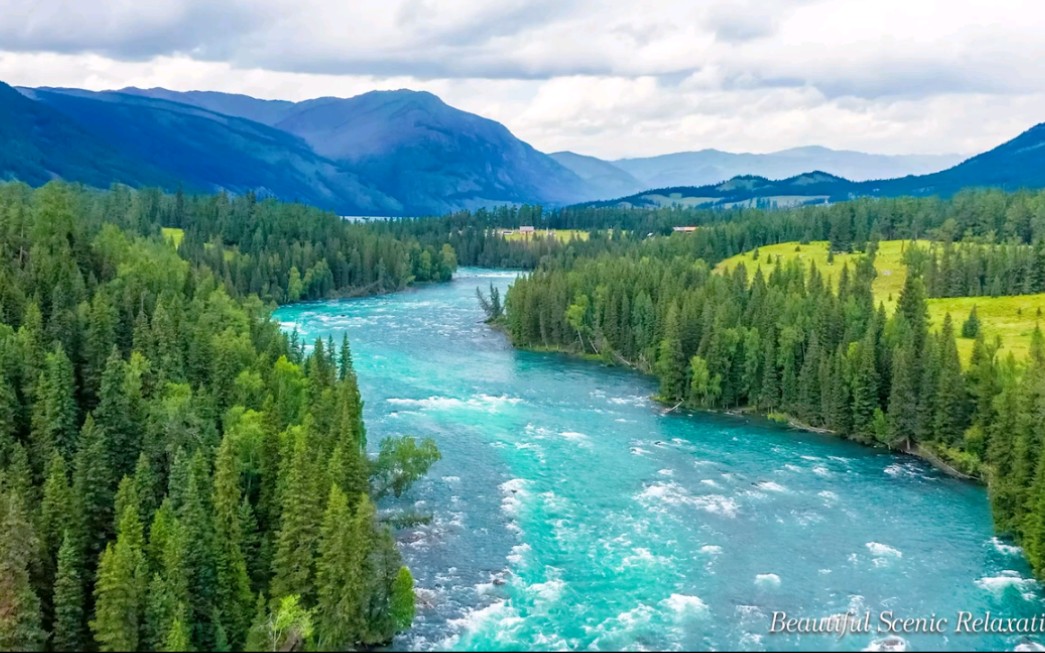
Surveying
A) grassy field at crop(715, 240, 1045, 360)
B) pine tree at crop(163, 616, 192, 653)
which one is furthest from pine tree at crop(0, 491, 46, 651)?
grassy field at crop(715, 240, 1045, 360)

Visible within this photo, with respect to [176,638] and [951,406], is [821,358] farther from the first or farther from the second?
[176,638]

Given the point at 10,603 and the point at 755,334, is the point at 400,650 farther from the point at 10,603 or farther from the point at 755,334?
the point at 755,334

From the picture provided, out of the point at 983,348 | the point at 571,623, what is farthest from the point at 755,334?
the point at 571,623

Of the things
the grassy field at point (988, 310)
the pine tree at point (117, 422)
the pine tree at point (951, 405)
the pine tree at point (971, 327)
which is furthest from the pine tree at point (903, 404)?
the pine tree at point (117, 422)

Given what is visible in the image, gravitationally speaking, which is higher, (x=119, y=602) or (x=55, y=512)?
(x=55, y=512)

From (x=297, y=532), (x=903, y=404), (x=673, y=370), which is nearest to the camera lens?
(x=297, y=532)

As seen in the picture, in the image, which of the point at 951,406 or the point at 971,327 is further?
the point at 971,327

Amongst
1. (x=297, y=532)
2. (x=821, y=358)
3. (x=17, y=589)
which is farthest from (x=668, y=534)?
(x=17, y=589)

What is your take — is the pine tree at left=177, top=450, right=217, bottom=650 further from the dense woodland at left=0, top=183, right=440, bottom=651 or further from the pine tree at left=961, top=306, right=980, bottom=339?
the pine tree at left=961, top=306, right=980, bottom=339
